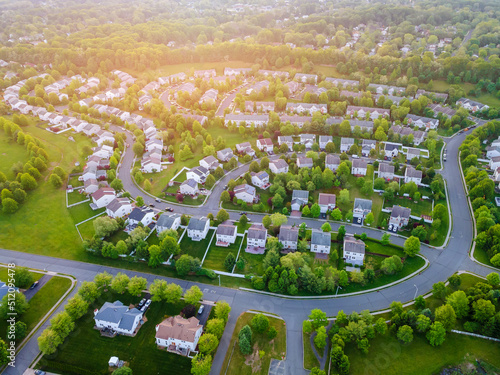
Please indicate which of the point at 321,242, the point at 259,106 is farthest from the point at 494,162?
the point at 259,106

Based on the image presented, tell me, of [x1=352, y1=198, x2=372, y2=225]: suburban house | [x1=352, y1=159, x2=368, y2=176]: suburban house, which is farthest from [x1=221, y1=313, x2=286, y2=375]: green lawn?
[x1=352, y1=159, x2=368, y2=176]: suburban house

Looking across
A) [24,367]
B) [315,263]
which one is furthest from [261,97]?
[24,367]

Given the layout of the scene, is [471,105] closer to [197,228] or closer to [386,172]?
[386,172]

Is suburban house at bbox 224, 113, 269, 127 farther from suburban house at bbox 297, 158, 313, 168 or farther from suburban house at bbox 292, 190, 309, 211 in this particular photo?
suburban house at bbox 292, 190, 309, 211

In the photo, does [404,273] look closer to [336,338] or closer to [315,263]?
[315,263]

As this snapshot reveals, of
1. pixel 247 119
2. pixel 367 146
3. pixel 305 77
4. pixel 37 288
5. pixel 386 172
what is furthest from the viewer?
pixel 305 77

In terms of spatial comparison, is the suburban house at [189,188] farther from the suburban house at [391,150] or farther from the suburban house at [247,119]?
the suburban house at [391,150]

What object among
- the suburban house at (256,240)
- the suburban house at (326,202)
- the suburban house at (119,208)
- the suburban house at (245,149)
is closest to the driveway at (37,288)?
the suburban house at (119,208)
